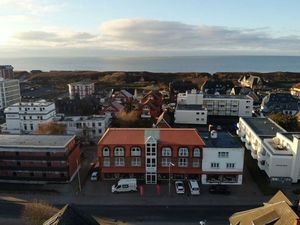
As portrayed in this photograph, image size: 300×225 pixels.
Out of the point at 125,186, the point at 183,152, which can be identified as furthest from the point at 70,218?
the point at 183,152

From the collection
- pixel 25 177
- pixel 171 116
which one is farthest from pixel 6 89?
pixel 25 177

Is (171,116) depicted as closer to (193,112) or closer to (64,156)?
(193,112)

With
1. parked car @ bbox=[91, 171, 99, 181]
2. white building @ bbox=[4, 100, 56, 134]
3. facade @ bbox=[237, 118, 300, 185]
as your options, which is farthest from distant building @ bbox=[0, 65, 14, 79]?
facade @ bbox=[237, 118, 300, 185]

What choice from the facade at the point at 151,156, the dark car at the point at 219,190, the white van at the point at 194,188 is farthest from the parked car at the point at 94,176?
the dark car at the point at 219,190

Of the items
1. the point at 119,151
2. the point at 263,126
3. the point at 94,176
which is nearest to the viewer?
the point at 119,151

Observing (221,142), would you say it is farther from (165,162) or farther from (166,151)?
(165,162)

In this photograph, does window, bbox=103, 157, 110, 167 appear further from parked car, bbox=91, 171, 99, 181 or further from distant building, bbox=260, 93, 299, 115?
distant building, bbox=260, 93, 299, 115

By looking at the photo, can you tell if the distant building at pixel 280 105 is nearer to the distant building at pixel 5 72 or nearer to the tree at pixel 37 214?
the tree at pixel 37 214
